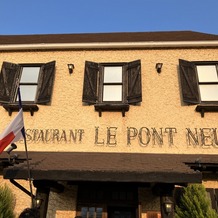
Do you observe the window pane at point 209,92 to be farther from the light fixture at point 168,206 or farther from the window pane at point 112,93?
the light fixture at point 168,206

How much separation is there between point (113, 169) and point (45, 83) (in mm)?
4248

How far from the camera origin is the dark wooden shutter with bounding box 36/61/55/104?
25.3 ft

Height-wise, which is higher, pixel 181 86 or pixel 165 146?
pixel 181 86

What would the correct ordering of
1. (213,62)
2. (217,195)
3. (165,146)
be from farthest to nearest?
(213,62) < (165,146) < (217,195)

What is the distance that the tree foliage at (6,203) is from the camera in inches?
223

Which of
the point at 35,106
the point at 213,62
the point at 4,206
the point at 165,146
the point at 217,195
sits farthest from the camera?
the point at 213,62

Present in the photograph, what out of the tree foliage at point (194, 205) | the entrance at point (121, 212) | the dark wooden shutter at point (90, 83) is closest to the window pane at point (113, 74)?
the dark wooden shutter at point (90, 83)

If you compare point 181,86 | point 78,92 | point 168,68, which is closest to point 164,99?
point 181,86

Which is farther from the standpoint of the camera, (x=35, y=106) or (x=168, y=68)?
(x=168, y=68)

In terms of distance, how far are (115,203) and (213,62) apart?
5.33m

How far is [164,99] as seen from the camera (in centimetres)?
759

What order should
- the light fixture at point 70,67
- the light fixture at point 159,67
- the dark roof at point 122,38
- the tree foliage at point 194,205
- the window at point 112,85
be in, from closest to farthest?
the tree foliage at point 194,205 < the window at point 112,85 < the light fixture at point 159,67 < the light fixture at point 70,67 < the dark roof at point 122,38

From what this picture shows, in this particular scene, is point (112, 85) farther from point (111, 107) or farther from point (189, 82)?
point (189, 82)

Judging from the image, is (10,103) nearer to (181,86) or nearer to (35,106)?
(35,106)
